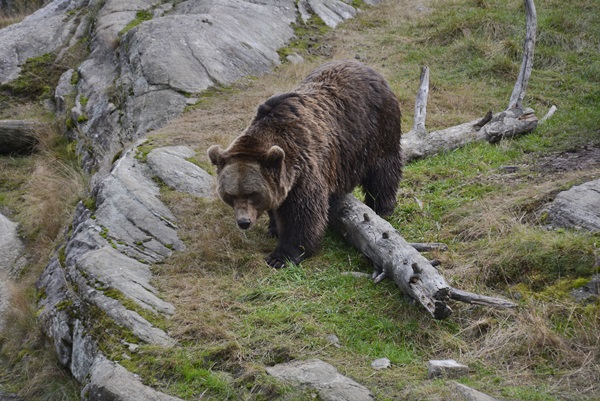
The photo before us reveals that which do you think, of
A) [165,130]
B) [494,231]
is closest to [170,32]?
[165,130]

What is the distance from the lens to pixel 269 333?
5.68 meters

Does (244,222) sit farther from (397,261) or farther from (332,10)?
(332,10)

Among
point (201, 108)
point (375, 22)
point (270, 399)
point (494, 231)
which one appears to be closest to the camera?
point (270, 399)

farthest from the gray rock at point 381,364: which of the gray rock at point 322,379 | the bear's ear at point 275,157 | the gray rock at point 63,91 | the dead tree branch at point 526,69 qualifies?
the gray rock at point 63,91

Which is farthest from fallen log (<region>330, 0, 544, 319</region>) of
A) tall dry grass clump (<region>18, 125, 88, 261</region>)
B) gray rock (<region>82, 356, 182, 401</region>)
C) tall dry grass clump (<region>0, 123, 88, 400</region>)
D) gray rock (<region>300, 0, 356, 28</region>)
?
gray rock (<region>300, 0, 356, 28</region>)

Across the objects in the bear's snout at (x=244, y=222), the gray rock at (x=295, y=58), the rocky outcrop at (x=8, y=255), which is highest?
the bear's snout at (x=244, y=222)

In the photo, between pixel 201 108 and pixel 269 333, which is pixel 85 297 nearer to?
pixel 269 333

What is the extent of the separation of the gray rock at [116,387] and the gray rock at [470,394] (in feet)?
6.55

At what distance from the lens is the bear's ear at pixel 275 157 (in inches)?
263

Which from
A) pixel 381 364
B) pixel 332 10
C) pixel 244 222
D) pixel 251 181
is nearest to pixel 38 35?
pixel 332 10

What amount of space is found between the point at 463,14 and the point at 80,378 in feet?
40.4

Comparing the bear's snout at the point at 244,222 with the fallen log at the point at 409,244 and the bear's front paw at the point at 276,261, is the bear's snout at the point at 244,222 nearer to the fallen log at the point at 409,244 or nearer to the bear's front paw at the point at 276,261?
the bear's front paw at the point at 276,261

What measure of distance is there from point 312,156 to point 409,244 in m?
1.46

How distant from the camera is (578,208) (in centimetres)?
660
